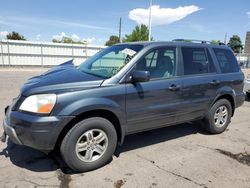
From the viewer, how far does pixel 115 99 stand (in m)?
3.64

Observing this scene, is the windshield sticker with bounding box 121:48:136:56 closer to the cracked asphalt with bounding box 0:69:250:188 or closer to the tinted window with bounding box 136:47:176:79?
the tinted window with bounding box 136:47:176:79

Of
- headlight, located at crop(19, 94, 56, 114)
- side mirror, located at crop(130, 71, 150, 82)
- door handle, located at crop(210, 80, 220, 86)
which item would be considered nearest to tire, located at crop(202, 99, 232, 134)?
door handle, located at crop(210, 80, 220, 86)

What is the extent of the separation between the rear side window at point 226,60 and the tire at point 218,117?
2.20 ft

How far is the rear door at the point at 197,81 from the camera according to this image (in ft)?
15.0

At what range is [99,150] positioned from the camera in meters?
3.68

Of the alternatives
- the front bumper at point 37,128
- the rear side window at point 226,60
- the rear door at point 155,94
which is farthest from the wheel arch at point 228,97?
the front bumper at point 37,128

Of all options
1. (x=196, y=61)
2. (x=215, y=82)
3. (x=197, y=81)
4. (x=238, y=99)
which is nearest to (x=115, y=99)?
(x=197, y=81)

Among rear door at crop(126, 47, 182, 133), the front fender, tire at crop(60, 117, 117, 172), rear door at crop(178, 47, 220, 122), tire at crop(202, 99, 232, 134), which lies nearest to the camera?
the front fender

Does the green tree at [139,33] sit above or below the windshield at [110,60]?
above

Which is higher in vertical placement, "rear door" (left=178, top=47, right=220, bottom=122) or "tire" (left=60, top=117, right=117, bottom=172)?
"rear door" (left=178, top=47, right=220, bottom=122)

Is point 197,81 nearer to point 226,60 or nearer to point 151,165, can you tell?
point 226,60

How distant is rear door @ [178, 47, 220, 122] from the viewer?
457cm

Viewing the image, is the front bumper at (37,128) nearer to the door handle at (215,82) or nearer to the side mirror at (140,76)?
the side mirror at (140,76)

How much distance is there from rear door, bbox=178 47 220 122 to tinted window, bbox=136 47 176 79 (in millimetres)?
247
